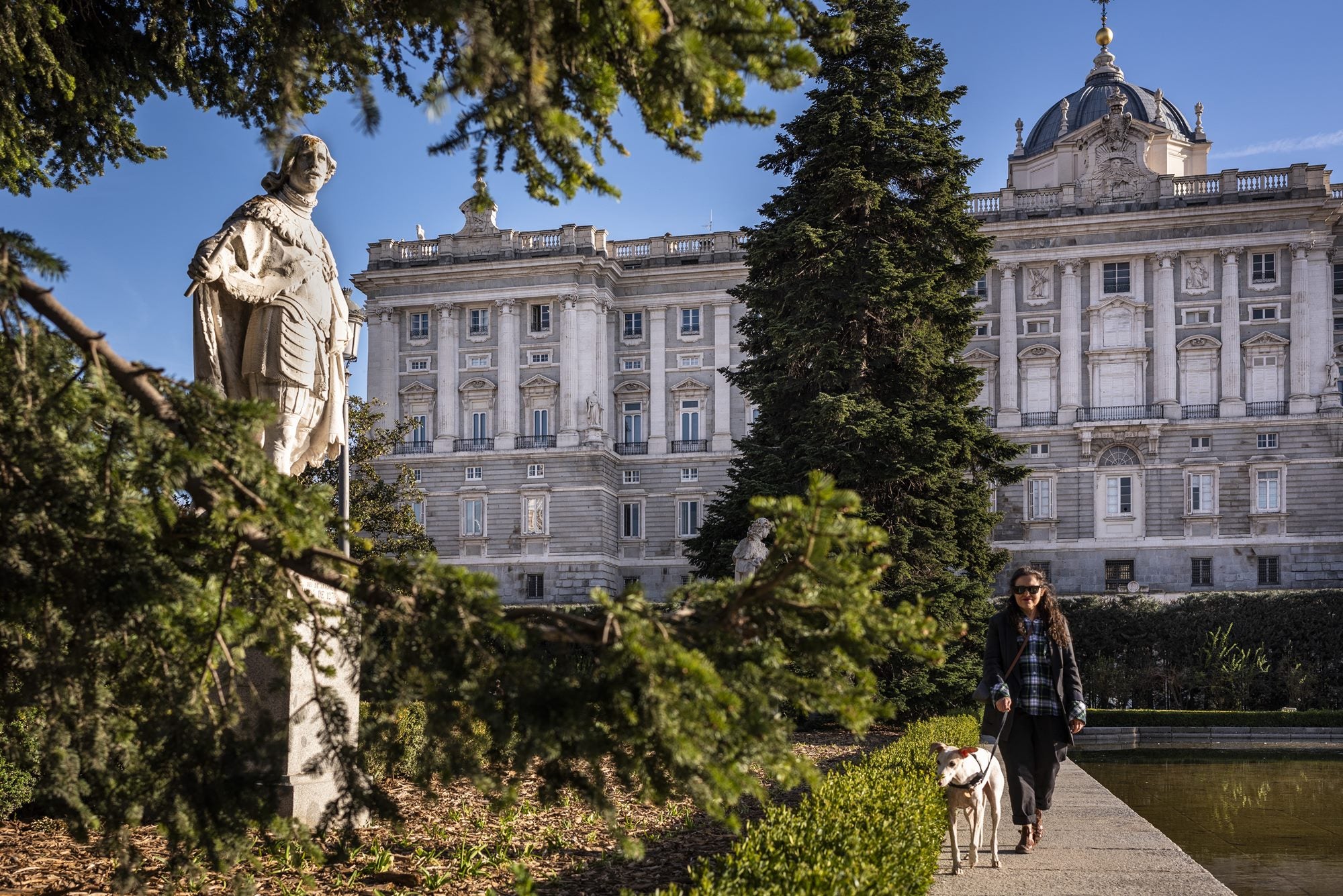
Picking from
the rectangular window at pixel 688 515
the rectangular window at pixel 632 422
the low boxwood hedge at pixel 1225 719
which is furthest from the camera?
the rectangular window at pixel 632 422

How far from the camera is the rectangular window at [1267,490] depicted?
48.4m

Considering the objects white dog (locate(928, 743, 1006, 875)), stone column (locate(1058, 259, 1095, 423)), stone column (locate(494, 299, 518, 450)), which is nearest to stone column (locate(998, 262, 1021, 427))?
stone column (locate(1058, 259, 1095, 423))

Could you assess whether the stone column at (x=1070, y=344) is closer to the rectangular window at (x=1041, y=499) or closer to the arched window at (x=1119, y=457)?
the arched window at (x=1119, y=457)

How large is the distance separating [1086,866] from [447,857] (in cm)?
328

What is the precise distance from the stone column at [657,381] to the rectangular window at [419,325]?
9.95m

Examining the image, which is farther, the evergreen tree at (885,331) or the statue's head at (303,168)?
the evergreen tree at (885,331)

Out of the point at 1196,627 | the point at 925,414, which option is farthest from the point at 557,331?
the point at 925,414

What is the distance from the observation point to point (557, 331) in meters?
55.5

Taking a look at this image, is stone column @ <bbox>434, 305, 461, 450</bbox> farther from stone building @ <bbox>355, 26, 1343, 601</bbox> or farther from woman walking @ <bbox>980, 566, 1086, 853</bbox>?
woman walking @ <bbox>980, 566, 1086, 853</bbox>

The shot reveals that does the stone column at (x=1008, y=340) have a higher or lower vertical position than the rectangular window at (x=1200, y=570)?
higher

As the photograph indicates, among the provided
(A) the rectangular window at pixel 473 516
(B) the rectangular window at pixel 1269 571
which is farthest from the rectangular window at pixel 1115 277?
(A) the rectangular window at pixel 473 516

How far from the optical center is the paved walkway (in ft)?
19.7

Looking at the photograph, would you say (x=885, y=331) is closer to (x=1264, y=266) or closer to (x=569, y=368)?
(x=569, y=368)

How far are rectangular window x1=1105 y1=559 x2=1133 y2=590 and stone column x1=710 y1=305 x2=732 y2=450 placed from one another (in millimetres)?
16153
